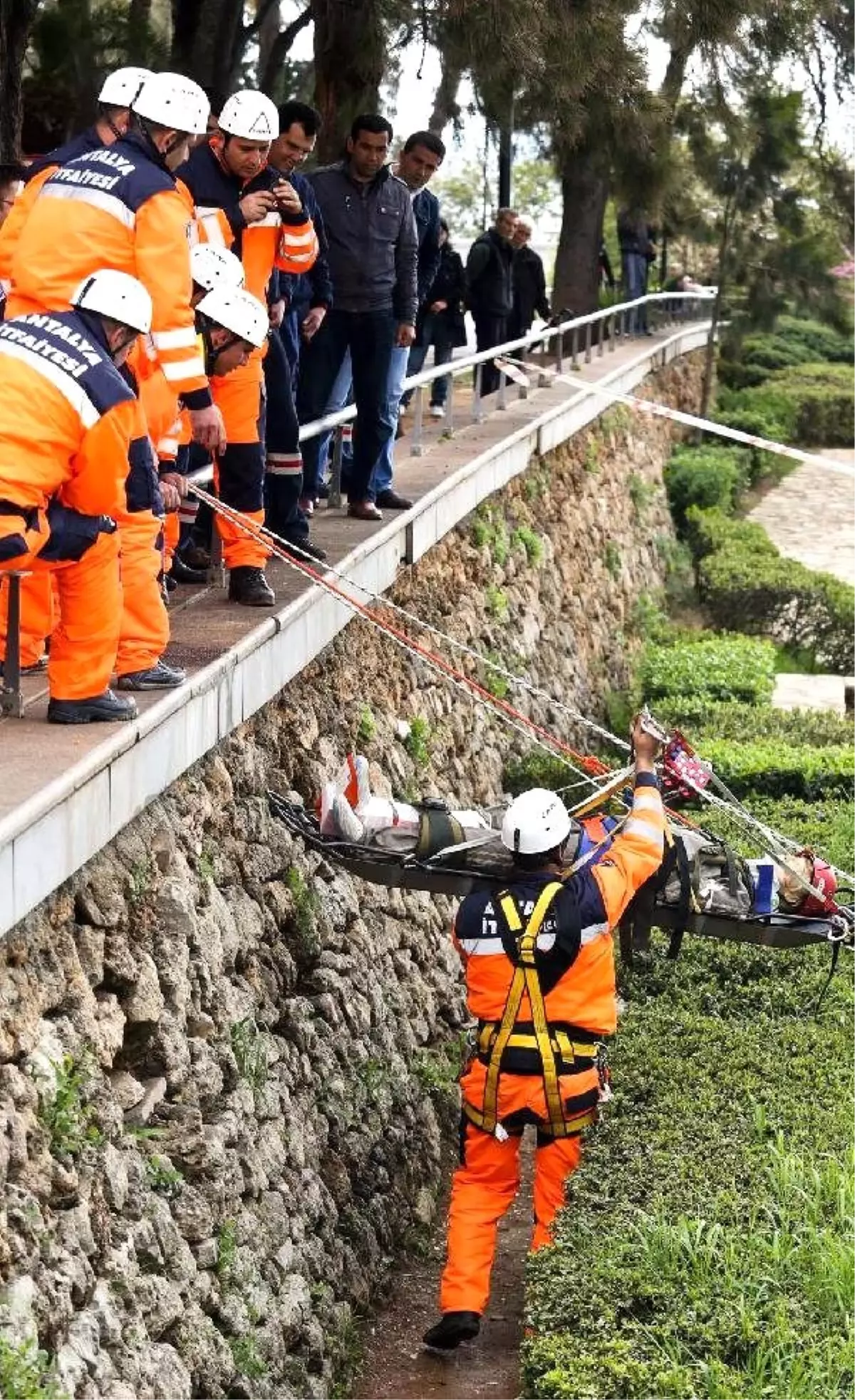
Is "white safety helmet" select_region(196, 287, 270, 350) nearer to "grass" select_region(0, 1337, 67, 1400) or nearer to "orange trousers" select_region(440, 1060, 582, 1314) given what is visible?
"orange trousers" select_region(440, 1060, 582, 1314)

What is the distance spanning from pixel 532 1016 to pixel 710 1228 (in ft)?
4.20

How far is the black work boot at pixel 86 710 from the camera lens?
6.75 meters

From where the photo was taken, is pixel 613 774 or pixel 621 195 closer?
pixel 613 774

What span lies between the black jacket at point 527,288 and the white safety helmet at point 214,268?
10604 mm

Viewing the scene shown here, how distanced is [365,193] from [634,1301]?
599 cm

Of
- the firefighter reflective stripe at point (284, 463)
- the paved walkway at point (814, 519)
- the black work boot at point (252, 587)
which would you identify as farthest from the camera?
the paved walkway at point (814, 519)

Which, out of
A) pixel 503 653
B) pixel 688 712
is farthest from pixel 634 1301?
pixel 688 712

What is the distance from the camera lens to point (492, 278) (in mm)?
17281

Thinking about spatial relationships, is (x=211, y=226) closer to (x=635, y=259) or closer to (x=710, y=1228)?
(x=710, y=1228)

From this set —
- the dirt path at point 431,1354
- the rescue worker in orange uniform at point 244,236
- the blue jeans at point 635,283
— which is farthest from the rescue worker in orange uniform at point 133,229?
the blue jeans at point 635,283

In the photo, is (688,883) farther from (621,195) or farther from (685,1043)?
(621,195)

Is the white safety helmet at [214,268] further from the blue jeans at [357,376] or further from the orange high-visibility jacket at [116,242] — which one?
the blue jeans at [357,376]

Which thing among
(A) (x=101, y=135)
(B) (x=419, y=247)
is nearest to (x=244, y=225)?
(A) (x=101, y=135)

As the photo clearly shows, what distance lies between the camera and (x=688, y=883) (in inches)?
318
